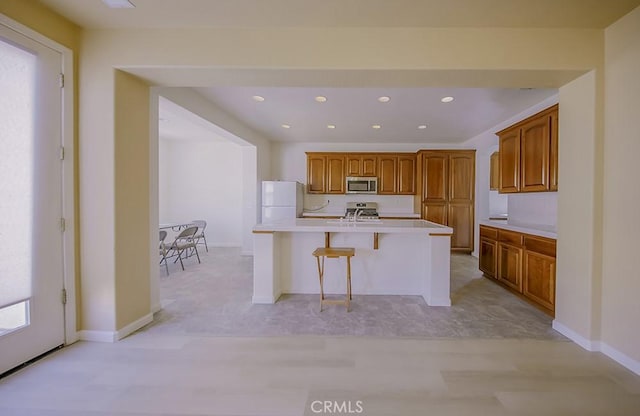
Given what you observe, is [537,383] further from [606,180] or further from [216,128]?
[216,128]

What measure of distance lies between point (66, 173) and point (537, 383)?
146 inches

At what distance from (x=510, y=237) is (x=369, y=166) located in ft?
10.2

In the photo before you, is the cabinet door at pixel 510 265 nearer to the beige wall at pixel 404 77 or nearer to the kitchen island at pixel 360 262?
the beige wall at pixel 404 77

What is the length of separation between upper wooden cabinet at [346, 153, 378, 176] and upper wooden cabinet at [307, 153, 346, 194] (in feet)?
0.53

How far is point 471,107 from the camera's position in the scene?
375 centimetres

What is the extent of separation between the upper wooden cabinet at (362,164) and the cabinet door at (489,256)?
2.58 metres

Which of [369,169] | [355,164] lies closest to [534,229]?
[369,169]

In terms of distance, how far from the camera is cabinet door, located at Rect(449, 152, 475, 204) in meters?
5.50

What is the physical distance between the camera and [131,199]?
7.77 ft

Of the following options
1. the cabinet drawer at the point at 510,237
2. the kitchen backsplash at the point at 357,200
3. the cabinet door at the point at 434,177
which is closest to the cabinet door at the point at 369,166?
the kitchen backsplash at the point at 357,200

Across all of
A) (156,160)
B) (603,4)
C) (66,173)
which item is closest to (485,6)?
(603,4)

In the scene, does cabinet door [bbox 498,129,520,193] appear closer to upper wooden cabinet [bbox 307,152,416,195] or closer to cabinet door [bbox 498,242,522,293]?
cabinet door [bbox 498,242,522,293]

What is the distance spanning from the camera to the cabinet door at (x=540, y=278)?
2639 mm

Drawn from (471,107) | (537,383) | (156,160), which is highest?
(471,107)
